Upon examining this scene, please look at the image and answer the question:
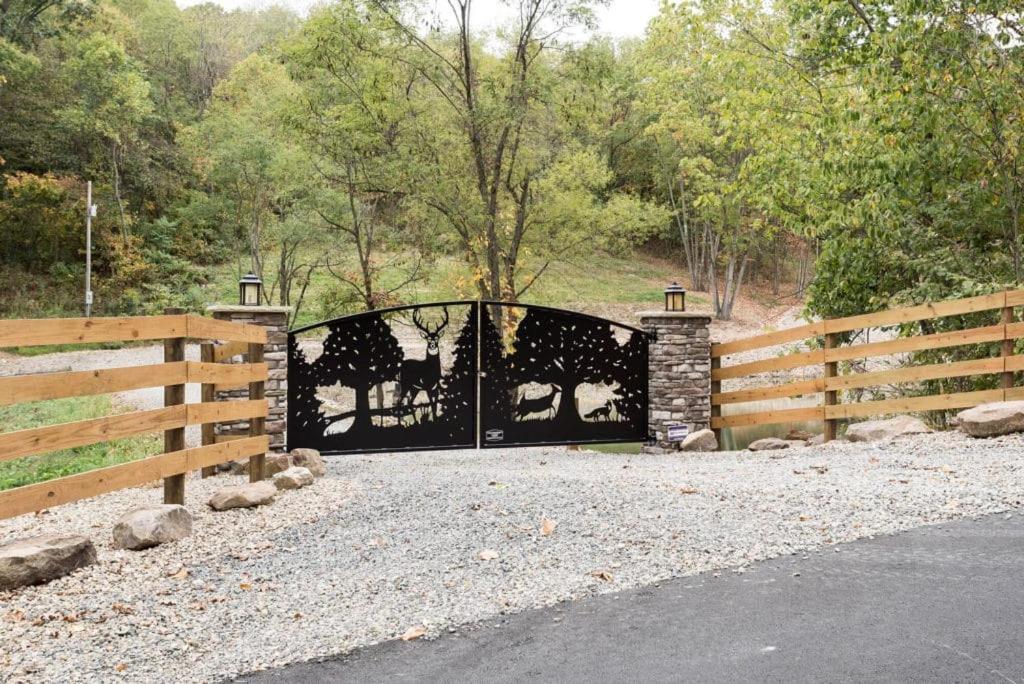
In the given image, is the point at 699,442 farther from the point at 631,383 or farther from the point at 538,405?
the point at 538,405

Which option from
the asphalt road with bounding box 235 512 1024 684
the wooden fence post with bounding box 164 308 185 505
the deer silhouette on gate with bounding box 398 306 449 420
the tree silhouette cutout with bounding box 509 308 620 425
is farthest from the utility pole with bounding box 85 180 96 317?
the asphalt road with bounding box 235 512 1024 684

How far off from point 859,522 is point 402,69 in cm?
1118

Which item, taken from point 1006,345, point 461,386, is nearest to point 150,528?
point 461,386

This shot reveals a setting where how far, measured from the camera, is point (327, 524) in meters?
5.11

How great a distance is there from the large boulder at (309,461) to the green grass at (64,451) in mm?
3139

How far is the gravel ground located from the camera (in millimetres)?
3346

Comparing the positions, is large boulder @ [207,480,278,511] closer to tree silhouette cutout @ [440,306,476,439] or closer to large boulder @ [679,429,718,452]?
tree silhouette cutout @ [440,306,476,439]

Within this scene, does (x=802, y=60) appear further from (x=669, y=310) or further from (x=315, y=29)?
(x=315, y=29)

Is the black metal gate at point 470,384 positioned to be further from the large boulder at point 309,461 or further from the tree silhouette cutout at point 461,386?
the large boulder at point 309,461

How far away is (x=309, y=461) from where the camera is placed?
7336mm

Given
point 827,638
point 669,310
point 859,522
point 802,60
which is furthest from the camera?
point 802,60

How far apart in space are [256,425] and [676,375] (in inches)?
196

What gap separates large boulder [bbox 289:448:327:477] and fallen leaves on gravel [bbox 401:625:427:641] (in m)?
3.96

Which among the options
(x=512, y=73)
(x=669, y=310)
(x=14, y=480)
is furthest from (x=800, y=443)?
(x=14, y=480)
